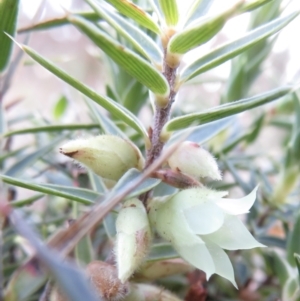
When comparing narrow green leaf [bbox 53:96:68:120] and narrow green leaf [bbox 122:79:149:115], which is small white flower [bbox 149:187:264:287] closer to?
narrow green leaf [bbox 122:79:149:115]

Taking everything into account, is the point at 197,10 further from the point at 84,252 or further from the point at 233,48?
the point at 84,252

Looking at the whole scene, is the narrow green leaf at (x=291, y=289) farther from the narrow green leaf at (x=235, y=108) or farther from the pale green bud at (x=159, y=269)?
the narrow green leaf at (x=235, y=108)

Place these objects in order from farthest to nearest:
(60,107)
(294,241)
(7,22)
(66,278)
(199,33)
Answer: (60,107)
(294,241)
(7,22)
(199,33)
(66,278)

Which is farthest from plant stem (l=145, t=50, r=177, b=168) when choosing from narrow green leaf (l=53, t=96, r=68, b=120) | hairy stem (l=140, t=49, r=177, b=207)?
narrow green leaf (l=53, t=96, r=68, b=120)

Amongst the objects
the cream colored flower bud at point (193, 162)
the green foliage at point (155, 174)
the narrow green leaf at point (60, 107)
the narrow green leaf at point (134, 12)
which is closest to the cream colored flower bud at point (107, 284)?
the green foliage at point (155, 174)

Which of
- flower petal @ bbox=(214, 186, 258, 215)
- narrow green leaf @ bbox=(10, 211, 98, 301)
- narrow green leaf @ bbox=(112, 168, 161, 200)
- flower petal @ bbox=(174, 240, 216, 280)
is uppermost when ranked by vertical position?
narrow green leaf @ bbox=(10, 211, 98, 301)

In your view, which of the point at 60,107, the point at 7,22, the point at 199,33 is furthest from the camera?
the point at 60,107

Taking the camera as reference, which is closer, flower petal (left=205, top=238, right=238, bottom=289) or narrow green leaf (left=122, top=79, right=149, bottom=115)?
flower petal (left=205, top=238, right=238, bottom=289)

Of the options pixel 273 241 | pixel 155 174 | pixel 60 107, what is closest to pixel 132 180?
pixel 155 174
